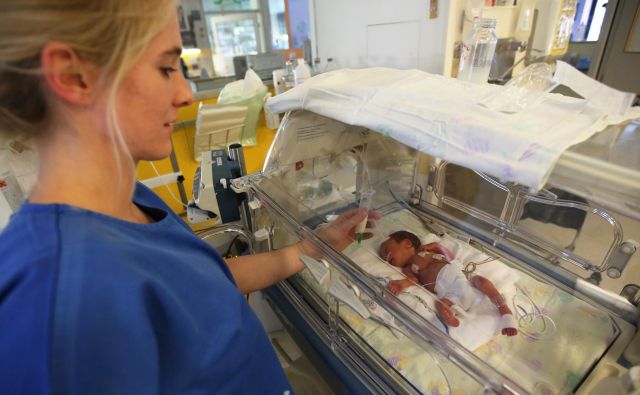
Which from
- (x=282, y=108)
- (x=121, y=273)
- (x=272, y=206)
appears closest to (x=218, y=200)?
(x=272, y=206)

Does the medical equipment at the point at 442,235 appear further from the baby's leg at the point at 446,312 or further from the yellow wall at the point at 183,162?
the yellow wall at the point at 183,162

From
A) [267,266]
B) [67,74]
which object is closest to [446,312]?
[267,266]

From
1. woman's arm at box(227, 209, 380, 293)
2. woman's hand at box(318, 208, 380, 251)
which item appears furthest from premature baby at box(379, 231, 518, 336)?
woman's arm at box(227, 209, 380, 293)

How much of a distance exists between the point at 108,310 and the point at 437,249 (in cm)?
121

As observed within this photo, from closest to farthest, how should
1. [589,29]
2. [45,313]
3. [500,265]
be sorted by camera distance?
[45,313] < [500,265] < [589,29]

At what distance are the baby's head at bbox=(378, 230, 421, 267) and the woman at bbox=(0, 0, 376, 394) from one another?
2.85ft

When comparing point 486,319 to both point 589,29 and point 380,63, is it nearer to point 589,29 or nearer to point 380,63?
point 380,63

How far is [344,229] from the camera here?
126cm

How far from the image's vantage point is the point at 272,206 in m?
1.15

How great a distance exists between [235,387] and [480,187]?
1347mm

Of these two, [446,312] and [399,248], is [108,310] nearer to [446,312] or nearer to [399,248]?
[446,312]

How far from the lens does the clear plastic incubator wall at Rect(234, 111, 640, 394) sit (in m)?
0.76

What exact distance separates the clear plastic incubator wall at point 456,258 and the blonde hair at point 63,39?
2.07 ft

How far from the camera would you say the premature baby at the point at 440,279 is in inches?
43.3
